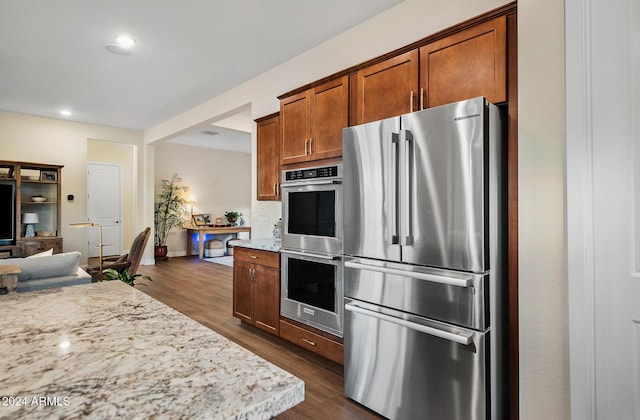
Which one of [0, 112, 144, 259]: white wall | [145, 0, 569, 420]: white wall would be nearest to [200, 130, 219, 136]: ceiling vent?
[0, 112, 144, 259]: white wall

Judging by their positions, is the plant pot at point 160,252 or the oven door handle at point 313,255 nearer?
the oven door handle at point 313,255

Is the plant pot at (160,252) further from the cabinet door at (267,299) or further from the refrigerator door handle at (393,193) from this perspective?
the refrigerator door handle at (393,193)

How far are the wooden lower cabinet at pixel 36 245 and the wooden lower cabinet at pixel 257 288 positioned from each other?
4079mm

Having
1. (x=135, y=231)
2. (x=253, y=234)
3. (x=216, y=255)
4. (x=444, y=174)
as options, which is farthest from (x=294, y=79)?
(x=216, y=255)

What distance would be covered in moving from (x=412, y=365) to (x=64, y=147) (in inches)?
277

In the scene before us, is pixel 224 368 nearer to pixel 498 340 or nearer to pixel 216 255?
pixel 498 340

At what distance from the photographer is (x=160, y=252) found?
771 centimetres

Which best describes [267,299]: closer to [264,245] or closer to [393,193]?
[264,245]

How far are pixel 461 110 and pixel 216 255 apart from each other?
769cm

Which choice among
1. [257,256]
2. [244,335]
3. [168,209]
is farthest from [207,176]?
[244,335]

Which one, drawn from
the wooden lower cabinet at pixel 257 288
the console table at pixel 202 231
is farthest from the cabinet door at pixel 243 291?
the console table at pixel 202 231

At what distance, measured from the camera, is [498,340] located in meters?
1.70

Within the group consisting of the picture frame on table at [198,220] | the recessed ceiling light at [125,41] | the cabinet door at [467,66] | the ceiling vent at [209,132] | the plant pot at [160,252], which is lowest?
the plant pot at [160,252]

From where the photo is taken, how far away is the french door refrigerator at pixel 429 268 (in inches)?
65.3
